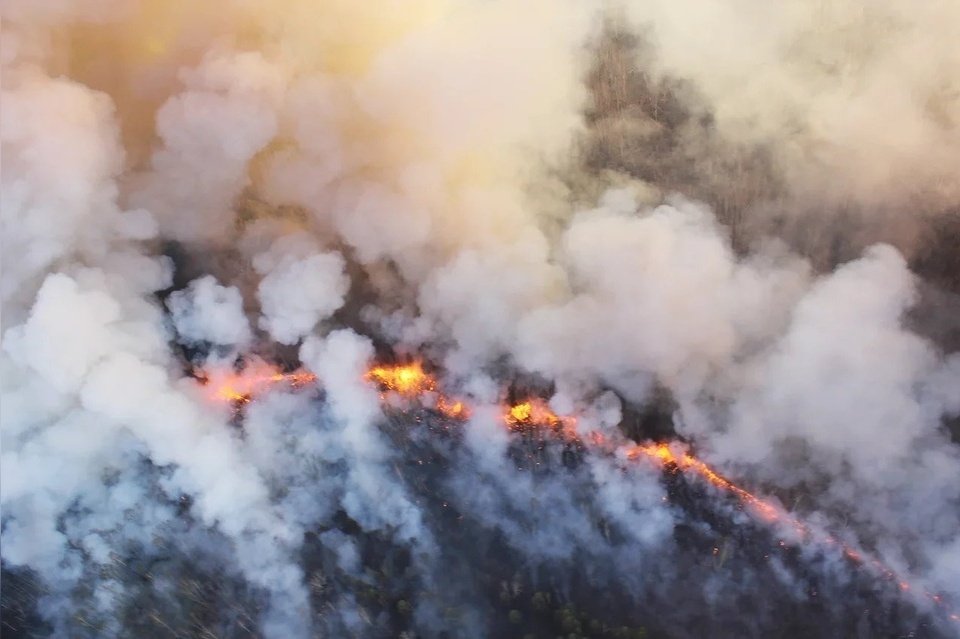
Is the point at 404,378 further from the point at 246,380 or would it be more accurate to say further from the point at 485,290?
the point at 246,380

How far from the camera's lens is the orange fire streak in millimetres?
11977

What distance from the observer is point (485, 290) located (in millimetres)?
12414

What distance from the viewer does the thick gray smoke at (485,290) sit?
1159 centimetres

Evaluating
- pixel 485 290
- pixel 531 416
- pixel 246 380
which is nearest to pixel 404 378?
pixel 531 416

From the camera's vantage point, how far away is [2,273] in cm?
1156

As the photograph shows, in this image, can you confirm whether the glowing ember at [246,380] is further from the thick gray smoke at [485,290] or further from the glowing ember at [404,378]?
the glowing ember at [404,378]

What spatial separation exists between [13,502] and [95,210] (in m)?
4.43

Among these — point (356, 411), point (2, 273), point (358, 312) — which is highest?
point (358, 312)

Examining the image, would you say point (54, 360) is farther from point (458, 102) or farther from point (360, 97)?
point (458, 102)

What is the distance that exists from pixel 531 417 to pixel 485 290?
216cm

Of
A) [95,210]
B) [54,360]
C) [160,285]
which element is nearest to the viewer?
[54,360]

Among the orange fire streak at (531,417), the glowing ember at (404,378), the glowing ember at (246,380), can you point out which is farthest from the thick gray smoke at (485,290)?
the glowing ember at (404,378)

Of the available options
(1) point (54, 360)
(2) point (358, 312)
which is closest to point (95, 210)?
(1) point (54, 360)

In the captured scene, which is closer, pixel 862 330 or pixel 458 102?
pixel 862 330
